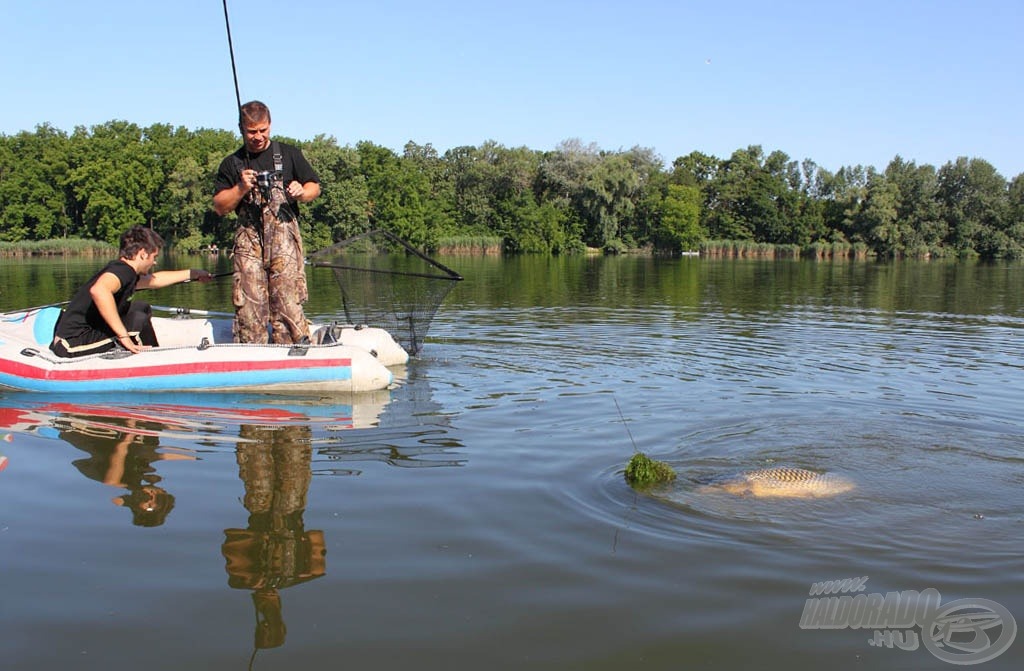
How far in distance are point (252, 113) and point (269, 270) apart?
5.73ft

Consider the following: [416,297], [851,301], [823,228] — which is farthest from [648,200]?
[416,297]

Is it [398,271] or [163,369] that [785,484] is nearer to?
[163,369]

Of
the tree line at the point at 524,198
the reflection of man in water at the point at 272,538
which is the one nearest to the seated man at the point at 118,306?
the reflection of man in water at the point at 272,538

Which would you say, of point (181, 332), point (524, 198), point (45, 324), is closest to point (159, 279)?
point (181, 332)

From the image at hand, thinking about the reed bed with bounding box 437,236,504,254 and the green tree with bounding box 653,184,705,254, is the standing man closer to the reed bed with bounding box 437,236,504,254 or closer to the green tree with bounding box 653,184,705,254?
the reed bed with bounding box 437,236,504,254

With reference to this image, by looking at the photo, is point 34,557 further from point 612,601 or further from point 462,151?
point 462,151

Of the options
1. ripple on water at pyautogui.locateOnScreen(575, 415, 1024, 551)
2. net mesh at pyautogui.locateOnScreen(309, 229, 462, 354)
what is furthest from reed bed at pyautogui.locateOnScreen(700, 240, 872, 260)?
ripple on water at pyautogui.locateOnScreen(575, 415, 1024, 551)

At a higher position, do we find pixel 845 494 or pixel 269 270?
pixel 269 270

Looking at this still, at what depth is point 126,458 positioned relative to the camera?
21.0 ft

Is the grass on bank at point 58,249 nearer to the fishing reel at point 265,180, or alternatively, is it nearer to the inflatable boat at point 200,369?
the inflatable boat at point 200,369

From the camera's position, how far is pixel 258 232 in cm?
917

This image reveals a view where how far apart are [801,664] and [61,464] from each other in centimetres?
536

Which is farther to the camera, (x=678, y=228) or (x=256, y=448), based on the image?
(x=678, y=228)

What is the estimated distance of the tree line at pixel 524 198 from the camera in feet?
234
